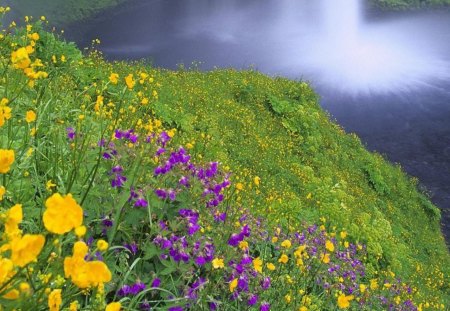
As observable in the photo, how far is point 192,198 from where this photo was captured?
3.31 metres

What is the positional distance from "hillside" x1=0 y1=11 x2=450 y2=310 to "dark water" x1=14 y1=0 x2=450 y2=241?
12.9ft

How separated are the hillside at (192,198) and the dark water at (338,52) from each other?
154 inches

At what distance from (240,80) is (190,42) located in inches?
827

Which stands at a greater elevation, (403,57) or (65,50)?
(65,50)

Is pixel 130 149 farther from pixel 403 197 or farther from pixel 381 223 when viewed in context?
pixel 403 197

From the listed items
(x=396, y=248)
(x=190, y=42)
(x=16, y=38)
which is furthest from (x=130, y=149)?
(x=190, y=42)

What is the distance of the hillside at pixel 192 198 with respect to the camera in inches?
93.1

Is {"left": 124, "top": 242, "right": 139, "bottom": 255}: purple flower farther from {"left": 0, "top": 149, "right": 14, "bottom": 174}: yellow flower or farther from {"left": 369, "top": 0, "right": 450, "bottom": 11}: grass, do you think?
{"left": 369, "top": 0, "right": 450, "bottom": 11}: grass

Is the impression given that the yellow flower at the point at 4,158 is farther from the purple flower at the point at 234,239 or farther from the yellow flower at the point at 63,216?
the purple flower at the point at 234,239

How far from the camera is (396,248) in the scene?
432 inches

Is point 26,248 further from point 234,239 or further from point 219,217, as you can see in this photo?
point 219,217

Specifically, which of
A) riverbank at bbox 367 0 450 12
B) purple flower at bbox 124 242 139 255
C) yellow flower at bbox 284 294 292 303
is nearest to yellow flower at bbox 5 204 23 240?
purple flower at bbox 124 242 139 255

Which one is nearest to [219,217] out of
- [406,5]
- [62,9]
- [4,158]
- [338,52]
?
[4,158]

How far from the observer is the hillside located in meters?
2.36
